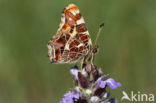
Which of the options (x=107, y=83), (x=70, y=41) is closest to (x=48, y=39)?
(x=70, y=41)

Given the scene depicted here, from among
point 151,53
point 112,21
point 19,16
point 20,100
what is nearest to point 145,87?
point 151,53

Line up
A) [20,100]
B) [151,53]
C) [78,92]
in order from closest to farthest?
1. [78,92]
2. [20,100]
3. [151,53]

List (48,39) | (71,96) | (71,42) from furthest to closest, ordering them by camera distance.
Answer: (48,39) → (71,42) → (71,96)

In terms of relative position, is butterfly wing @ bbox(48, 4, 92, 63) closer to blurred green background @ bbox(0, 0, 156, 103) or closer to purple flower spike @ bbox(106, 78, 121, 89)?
purple flower spike @ bbox(106, 78, 121, 89)

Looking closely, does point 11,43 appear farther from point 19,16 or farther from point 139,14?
point 139,14

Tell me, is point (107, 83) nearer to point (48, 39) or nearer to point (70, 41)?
point (70, 41)

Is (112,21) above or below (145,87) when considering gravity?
above

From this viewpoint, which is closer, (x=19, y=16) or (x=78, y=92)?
(x=78, y=92)
